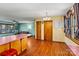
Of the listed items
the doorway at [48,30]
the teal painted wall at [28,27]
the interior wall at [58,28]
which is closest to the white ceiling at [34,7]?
the interior wall at [58,28]

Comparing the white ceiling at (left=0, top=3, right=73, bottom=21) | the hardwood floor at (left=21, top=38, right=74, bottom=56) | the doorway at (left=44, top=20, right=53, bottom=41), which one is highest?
the white ceiling at (left=0, top=3, right=73, bottom=21)

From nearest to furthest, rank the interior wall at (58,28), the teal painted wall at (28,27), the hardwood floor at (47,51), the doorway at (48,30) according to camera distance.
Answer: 1. the hardwood floor at (47,51)
2. the interior wall at (58,28)
3. the doorway at (48,30)
4. the teal painted wall at (28,27)

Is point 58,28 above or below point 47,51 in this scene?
above

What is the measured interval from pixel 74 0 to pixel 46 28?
8.26 meters

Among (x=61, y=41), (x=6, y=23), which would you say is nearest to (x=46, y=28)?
(x=61, y=41)

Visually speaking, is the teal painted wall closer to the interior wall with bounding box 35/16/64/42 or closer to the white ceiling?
the interior wall with bounding box 35/16/64/42

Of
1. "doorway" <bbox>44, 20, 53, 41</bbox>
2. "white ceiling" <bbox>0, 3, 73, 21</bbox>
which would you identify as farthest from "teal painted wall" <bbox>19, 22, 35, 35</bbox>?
"white ceiling" <bbox>0, 3, 73, 21</bbox>

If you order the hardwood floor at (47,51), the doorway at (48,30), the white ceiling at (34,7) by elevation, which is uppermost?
the white ceiling at (34,7)

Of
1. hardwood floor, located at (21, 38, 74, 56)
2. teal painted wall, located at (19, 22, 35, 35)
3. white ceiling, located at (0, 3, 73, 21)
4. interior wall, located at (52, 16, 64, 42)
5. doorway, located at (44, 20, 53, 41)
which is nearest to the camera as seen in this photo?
white ceiling, located at (0, 3, 73, 21)

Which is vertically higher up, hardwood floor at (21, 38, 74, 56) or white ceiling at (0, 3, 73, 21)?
white ceiling at (0, 3, 73, 21)

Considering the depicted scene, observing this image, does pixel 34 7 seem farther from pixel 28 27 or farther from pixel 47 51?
pixel 28 27

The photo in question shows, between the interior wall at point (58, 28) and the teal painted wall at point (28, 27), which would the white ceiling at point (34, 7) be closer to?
the interior wall at point (58, 28)

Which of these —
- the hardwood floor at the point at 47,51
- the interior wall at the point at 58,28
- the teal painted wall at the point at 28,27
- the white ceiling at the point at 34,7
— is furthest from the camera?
the teal painted wall at the point at 28,27

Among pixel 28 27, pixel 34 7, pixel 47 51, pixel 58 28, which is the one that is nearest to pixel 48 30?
pixel 58 28
